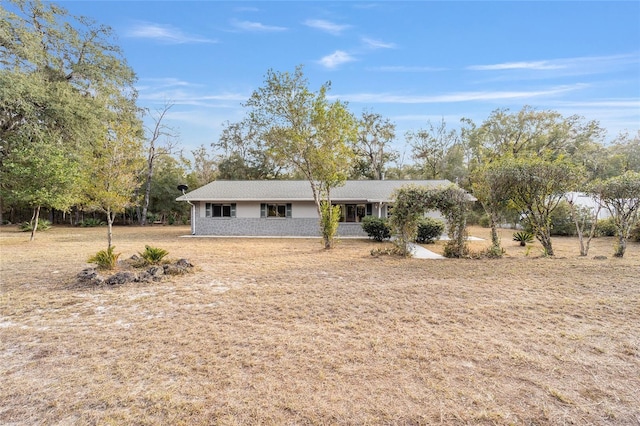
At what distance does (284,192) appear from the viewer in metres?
19.0

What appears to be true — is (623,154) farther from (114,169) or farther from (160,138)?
(160,138)

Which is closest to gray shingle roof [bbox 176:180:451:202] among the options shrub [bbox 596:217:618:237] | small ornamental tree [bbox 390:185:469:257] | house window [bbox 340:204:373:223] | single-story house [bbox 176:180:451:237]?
single-story house [bbox 176:180:451:237]

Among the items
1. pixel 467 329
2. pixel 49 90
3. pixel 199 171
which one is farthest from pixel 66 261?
pixel 199 171

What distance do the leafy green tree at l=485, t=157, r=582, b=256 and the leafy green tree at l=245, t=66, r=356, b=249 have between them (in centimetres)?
598

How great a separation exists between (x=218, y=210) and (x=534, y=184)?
16382 mm

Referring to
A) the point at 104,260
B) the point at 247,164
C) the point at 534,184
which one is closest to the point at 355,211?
the point at 534,184

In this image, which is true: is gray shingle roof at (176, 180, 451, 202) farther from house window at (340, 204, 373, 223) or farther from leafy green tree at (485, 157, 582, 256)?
leafy green tree at (485, 157, 582, 256)

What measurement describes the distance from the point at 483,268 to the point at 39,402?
9.24 m

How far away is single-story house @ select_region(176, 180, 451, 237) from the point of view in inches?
709

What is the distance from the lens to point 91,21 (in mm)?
17359

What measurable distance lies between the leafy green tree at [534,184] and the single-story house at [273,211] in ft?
24.6

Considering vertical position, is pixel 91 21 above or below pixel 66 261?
above

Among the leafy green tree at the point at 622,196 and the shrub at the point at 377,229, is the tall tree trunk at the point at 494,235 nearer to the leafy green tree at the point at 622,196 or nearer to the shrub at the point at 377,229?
the leafy green tree at the point at 622,196

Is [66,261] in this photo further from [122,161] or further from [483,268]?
[483,268]
